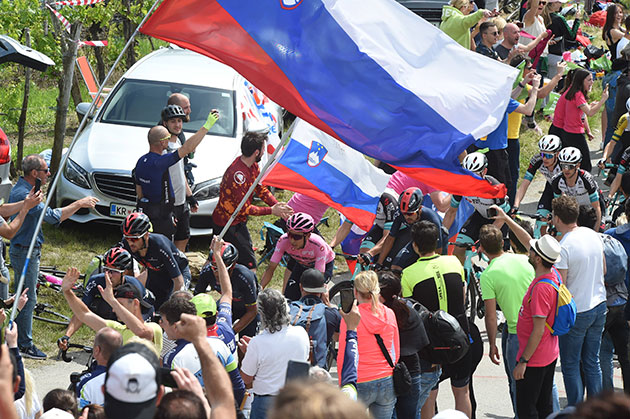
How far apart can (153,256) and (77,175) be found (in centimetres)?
393

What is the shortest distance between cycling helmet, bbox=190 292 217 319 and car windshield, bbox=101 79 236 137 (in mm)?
6433

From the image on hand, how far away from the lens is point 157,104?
13.4 m

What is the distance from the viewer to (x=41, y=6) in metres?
14.3

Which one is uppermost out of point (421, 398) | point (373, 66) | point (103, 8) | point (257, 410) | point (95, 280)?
point (103, 8)

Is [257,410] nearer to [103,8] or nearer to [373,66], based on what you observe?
[373,66]

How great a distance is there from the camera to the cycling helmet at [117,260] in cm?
800

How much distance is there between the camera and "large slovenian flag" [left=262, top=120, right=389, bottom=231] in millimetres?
10234

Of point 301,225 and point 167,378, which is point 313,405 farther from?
point 301,225

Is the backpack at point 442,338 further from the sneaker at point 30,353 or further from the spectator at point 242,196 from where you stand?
the sneaker at point 30,353

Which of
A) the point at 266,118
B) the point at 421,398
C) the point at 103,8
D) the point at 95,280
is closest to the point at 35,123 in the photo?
the point at 103,8

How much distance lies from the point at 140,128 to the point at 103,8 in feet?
9.62

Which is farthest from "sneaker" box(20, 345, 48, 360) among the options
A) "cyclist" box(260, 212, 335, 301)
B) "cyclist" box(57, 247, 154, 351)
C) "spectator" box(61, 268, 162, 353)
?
"cyclist" box(260, 212, 335, 301)

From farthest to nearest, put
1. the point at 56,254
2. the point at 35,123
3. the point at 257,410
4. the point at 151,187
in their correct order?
the point at 35,123 → the point at 56,254 → the point at 151,187 → the point at 257,410

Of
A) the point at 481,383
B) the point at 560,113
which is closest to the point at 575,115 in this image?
the point at 560,113
